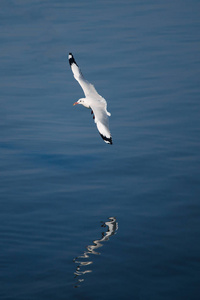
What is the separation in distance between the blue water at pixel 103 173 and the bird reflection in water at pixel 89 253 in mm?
18

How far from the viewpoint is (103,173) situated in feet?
45.3

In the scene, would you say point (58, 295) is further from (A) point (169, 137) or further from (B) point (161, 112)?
(B) point (161, 112)

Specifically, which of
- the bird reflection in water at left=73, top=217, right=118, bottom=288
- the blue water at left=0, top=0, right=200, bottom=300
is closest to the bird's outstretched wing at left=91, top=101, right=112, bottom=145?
the blue water at left=0, top=0, right=200, bottom=300

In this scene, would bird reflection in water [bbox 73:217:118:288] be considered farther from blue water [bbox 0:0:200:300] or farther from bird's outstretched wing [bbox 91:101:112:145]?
bird's outstretched wing [bbox 91:101:112:145]

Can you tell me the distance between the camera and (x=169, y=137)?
52.2 feet

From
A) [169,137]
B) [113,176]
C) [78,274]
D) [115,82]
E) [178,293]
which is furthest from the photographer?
[115,82]

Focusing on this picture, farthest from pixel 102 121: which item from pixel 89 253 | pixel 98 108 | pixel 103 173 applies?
pixel 89 253

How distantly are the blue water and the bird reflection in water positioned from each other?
0.02 meters

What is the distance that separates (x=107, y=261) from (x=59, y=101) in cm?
1021

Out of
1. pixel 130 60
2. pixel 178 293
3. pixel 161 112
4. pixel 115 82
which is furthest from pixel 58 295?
pixel 130 60

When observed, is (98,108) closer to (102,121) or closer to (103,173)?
(102,121)

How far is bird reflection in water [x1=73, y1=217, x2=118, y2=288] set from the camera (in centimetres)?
977

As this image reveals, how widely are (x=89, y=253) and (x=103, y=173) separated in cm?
369

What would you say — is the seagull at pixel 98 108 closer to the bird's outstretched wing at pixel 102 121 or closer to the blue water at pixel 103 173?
the bird's outstretched wing at pixel 102 121
